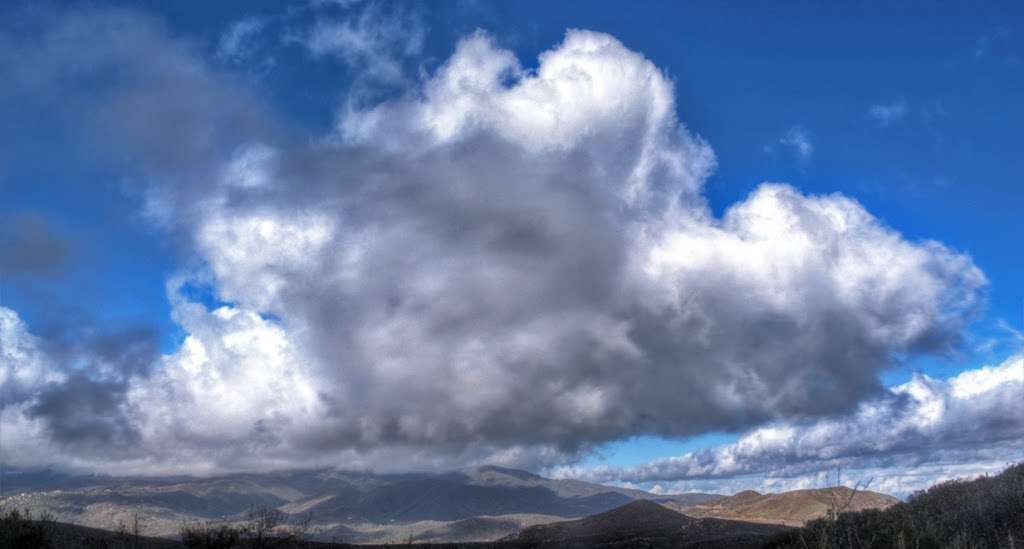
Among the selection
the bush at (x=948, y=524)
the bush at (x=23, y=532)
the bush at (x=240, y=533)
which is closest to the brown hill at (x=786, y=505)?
the bush at (x=948, y=524)

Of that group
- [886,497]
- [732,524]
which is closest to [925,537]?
[732,524]

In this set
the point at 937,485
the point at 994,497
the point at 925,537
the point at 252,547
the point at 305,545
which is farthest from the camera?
the point at 937,485

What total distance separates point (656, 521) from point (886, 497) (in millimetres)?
72997

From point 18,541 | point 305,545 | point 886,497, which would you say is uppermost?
point 18,541

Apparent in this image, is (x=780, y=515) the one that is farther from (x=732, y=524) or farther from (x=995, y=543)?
(x=995, y=543)

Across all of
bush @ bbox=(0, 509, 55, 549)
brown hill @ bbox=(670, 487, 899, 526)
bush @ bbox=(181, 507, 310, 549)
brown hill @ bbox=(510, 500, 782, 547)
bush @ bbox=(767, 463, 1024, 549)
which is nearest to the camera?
bush @ bbox=(767, 463, 1024, 549)

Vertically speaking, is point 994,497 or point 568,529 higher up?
point 994,497

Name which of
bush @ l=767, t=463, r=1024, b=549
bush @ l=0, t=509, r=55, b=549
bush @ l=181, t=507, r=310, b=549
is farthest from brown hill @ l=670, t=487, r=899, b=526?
bush @ l=0, t=509, r=55, b=549

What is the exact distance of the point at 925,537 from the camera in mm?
22547

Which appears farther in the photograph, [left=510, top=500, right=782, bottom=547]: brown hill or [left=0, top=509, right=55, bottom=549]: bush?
[left=510, top=500, right=782, bottom=547]: brown hill

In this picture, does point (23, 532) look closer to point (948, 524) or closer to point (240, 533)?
point (240, 533)

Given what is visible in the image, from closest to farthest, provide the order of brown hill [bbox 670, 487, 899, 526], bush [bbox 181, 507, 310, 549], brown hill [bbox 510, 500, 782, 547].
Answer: bush [bbox 181, 507, 310, 549] < brown hill [bbox 510, 500, 782, 547] < brown hill [bbox 670, 487, 899, 526]

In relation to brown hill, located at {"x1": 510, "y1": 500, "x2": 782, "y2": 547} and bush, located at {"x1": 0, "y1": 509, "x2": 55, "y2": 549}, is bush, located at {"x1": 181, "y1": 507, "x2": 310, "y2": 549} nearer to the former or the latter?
bush, located at {"x1": 0, "y1": 509, "x2": 55, "y2": 549}

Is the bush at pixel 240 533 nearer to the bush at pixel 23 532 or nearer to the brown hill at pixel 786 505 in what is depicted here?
the bush at pixel 23 532
